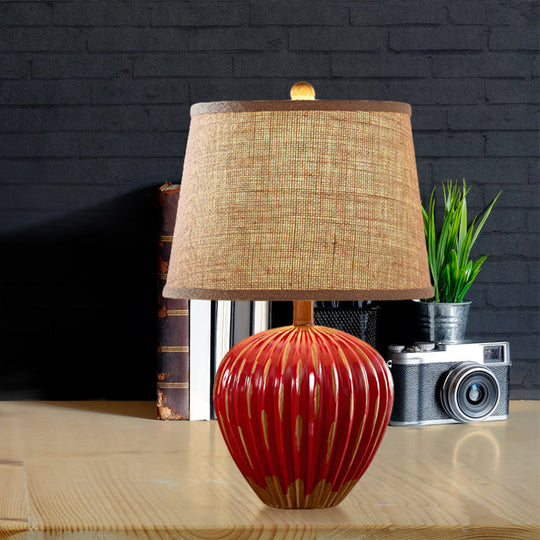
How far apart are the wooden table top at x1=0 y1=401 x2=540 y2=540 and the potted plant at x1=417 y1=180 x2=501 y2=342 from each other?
19cm

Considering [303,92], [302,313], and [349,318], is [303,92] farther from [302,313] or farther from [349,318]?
[349,318]

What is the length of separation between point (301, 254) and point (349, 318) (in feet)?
2.14

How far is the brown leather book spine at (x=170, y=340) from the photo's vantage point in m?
1.45

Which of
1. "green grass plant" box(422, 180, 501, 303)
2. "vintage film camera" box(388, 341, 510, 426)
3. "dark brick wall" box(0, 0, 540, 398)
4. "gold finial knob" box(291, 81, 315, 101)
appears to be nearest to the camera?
"gold finial knob" box(291, 81, 315, 101)

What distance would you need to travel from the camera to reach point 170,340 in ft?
4.79

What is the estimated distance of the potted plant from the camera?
1510 mm

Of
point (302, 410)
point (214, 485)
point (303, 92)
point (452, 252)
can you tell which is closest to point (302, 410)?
point (302, 410)

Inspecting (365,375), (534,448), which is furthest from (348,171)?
(534,448)

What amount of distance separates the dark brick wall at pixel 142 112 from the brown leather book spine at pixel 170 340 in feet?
0.70

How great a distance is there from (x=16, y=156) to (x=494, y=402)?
1082 millimetres

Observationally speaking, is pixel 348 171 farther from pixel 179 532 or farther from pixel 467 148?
pixel 467 148

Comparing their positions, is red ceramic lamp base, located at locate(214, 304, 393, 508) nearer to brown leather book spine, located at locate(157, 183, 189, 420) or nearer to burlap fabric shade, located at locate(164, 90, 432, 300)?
burlap fabric shade, located at locate(164, 90, 432, 300)

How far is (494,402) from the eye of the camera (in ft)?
4.80

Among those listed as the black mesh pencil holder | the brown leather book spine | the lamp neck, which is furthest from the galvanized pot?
the lamp neck
